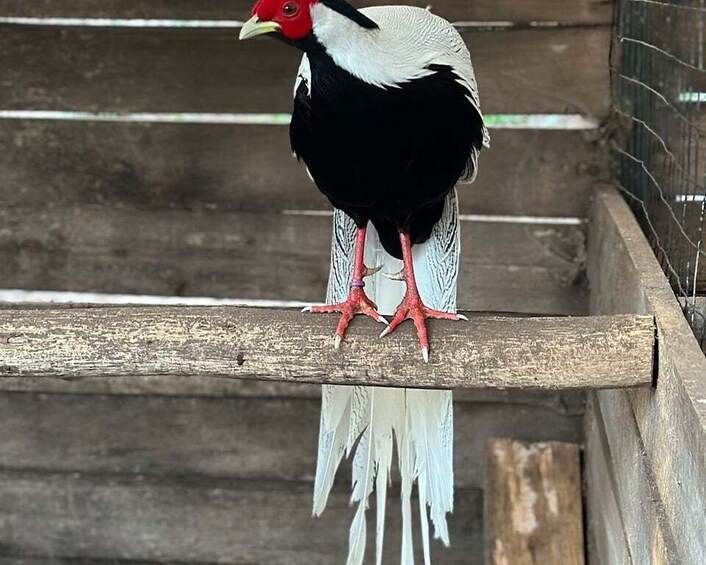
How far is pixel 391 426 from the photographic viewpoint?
1.59 m

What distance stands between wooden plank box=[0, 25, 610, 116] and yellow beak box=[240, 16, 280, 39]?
2.29 ft

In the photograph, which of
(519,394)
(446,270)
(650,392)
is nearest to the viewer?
(650,392)

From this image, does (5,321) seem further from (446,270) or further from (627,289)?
(627,289)

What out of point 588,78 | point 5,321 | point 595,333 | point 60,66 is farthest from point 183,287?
point 595,333

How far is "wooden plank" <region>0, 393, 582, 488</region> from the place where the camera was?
6.83 ft

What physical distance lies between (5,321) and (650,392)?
2.79 ft

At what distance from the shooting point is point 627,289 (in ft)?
4.56

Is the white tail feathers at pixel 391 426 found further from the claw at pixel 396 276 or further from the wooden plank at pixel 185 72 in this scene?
the wooden plank at pixel 185 72

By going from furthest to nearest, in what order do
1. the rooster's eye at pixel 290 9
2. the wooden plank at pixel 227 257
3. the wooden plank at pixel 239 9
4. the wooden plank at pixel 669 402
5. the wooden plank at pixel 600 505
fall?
the wooden plank at pixel 227 257
the wooden plank at pixel 239 9
the wooden plank at pixel 600 505
the rooster's eye at pixel 290 9
the wooden plank at pixel 669 402

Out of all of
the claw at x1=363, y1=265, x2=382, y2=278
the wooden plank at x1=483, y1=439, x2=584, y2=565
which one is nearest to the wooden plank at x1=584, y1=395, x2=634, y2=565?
the wooden plank at x1=483, y1=439, x2=584, y2=565

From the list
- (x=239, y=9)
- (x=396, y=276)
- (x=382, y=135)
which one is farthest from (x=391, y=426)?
(x=239, y=9)

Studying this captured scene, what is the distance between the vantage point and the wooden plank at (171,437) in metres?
2.08

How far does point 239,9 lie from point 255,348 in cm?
93

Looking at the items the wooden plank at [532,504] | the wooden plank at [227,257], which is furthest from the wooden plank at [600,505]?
the wooden plank at [227,257]
